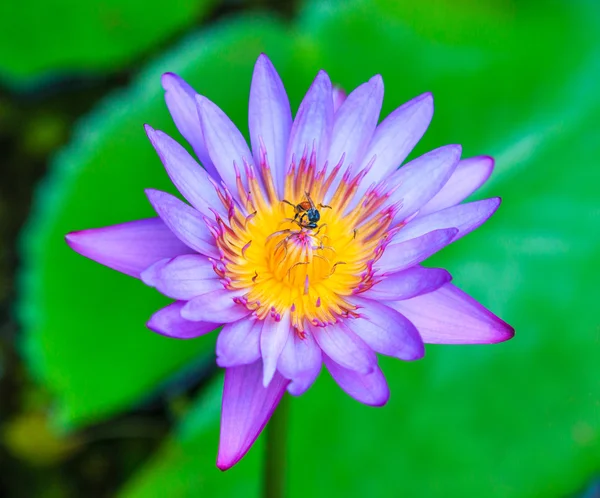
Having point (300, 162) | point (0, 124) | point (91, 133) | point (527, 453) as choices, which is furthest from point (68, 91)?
point (527, 453)

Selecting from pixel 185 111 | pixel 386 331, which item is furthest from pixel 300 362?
pixel 185 111

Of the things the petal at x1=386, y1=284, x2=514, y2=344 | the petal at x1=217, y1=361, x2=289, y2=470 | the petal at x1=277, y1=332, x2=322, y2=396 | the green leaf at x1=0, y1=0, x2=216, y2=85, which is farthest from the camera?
the green leaf at x1=0, y1=0, x2=216, y2=85

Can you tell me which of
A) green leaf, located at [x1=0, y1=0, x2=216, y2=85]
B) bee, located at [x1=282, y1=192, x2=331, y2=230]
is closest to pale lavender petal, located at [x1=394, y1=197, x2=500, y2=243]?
bee, located at [x1=282, y1=192, x2=331, y2=230]

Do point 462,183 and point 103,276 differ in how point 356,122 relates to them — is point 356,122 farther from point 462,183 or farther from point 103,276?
point 103,276

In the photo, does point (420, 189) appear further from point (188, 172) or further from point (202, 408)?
point (202, 408)

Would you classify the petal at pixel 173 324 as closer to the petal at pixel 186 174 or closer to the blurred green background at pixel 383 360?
the petal at pixel 186 174

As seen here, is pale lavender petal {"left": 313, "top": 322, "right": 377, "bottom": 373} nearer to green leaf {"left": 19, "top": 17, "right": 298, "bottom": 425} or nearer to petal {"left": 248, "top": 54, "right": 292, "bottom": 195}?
petal {"left": 248, "top": 54, "right": 292, "bottom": 195}

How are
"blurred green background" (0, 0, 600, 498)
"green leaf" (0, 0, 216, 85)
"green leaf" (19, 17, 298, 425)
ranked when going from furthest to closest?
"green leaf" (0, 0, 216, 85) < "green leaf" (19, 17, 298, 425) < "blurred green background" (0, 0, 600, 498)
